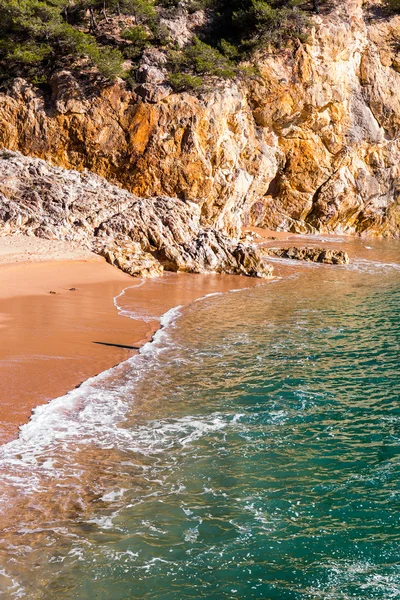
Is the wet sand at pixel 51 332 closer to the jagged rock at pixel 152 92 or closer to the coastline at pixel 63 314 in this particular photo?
the coastline at pixel 63 314

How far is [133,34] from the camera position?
34.0 m

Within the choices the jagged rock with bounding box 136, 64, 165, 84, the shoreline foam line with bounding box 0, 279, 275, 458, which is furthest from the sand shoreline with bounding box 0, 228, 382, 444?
the jagged rock with bounding box 136, 64, 165, 84

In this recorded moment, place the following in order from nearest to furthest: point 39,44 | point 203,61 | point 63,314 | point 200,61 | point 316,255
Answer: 1. point 63,314
2. point 316,255
3. point 200,61
4. point 39,44
5. point 203,61

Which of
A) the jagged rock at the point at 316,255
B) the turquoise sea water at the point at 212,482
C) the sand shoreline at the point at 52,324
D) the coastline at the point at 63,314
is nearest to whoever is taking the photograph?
the turquoise sea water at the point at 212,482

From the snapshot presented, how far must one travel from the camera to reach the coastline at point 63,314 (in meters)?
9.98

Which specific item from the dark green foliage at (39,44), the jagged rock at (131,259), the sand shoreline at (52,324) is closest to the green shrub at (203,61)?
the dark green foliage at (39,44)

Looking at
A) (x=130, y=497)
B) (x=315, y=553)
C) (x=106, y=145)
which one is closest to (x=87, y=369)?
(x=130, y=497)

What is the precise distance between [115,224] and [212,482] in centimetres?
2020

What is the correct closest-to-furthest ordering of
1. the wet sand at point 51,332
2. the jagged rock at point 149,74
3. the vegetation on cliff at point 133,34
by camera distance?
the wet sand at point 51,332, the jagged rock at point 149,74, the vegetation on cliff at point 133,34

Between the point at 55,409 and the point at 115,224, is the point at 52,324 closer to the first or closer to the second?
the point at 55,409

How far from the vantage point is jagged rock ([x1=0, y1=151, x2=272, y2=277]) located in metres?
24.5

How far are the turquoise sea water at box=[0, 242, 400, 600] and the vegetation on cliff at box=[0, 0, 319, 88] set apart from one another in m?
25.2

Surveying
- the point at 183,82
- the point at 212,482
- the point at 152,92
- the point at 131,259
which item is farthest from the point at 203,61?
the point at 212,482

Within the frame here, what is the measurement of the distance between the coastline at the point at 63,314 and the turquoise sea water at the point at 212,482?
498mm
